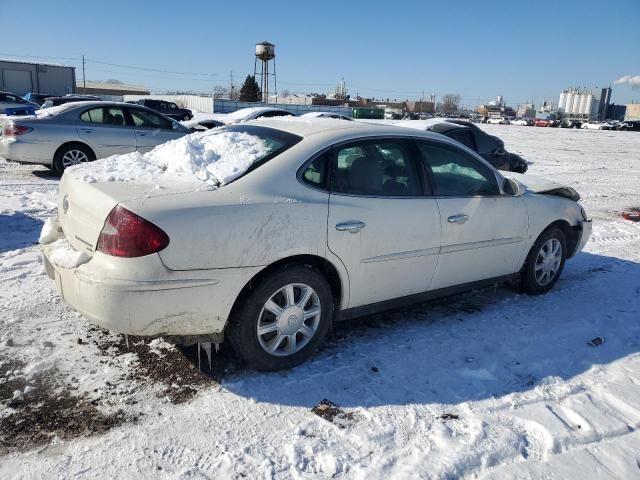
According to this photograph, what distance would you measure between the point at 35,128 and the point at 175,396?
7979 mm

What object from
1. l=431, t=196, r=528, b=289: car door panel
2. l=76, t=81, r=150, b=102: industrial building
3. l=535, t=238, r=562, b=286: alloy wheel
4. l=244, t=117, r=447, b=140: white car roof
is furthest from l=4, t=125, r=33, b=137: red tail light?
l=76, t=81, r=150, b=102: industrial building

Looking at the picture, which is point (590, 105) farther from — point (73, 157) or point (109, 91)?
point (73, 157)

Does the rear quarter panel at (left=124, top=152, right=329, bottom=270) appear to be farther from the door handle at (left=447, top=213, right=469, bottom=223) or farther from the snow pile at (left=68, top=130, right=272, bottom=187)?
the door handle at (left=447, top=213, right=469, bottom=223)

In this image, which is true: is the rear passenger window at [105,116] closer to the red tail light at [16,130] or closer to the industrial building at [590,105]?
the red tail light at [16,130]

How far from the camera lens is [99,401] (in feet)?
10.00

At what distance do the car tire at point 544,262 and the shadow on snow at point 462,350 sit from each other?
0.12 meters

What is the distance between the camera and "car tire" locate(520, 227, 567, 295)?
5.02 meters

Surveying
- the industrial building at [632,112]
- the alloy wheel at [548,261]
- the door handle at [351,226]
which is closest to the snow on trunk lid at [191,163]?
the door handle at [351,226]

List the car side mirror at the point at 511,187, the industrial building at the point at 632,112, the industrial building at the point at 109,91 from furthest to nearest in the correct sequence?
1. the industrial building at the point at 632,112
2. the industrial building at the point at 109,91
3. the car side mirror at the point at 511,187

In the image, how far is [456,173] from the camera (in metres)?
4.34

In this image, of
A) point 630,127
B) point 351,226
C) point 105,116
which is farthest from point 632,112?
point 351,226

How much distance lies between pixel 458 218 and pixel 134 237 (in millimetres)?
2465

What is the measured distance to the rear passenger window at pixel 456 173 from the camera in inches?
164

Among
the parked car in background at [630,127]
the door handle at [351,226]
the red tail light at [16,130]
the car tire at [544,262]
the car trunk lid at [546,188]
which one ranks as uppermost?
the parked car in background at [630,127]
